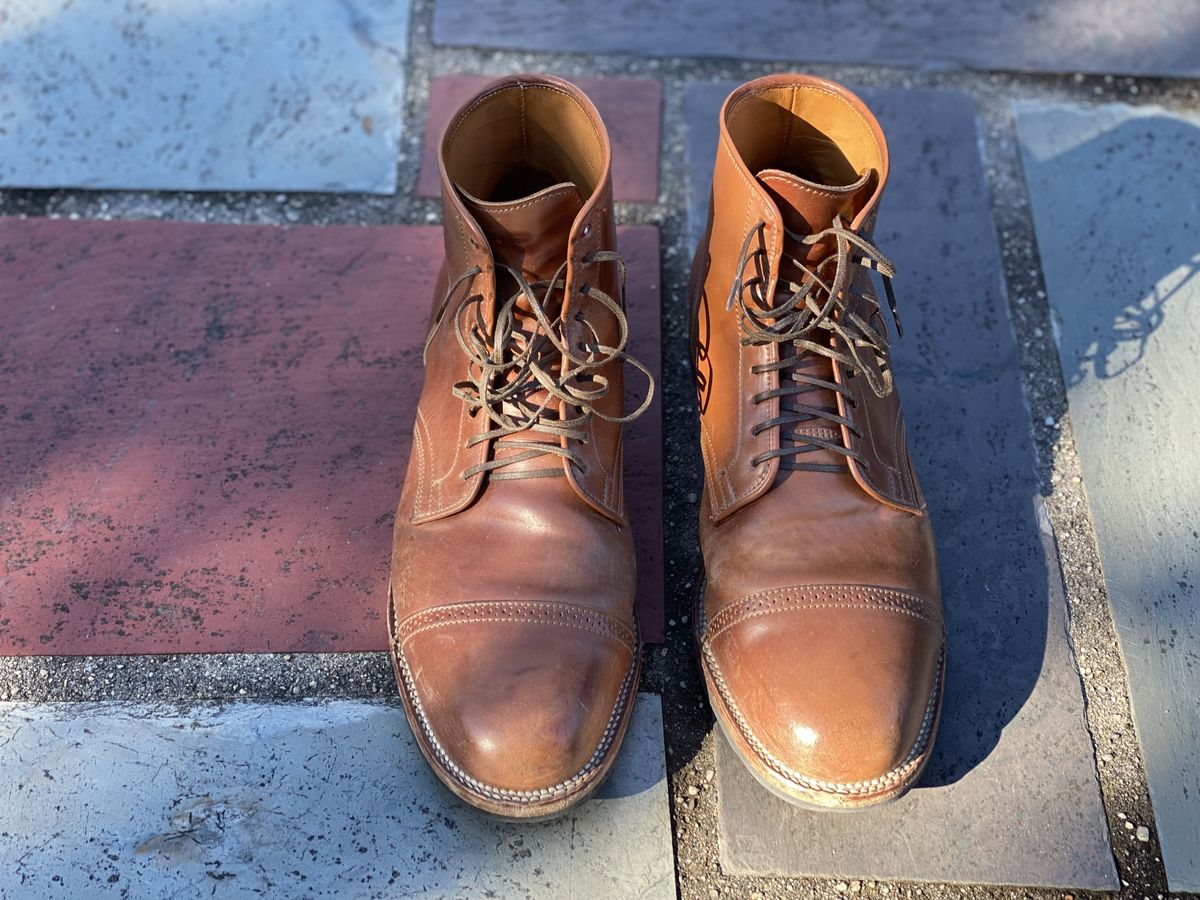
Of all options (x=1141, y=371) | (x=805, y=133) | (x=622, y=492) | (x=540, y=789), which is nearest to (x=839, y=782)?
(x=540, y=789)

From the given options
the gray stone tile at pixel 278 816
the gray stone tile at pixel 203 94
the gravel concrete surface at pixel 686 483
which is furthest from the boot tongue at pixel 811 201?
the gray stone tile at pixel 203 94

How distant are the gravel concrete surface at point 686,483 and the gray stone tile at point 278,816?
0.04 meters

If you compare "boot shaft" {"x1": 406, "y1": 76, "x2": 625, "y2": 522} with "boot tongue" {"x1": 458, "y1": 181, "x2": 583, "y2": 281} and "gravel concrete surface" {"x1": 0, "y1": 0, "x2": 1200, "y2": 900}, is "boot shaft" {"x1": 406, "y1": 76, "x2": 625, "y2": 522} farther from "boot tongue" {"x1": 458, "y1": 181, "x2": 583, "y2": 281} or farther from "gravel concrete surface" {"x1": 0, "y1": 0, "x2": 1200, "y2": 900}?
"gravel concrete surface" {"x1": 0, "y1": 0, "x2": 1200, "y2": 900}

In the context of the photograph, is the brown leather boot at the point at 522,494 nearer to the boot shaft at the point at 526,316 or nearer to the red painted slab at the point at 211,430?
the boot shaft at the point at 526,316

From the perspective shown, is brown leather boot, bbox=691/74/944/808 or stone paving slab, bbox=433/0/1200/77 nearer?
brown leather boot, bbox=691/74/944/808

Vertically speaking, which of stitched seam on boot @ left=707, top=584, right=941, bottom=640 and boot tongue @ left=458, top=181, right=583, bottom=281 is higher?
boot tongue @ left=458, top=181, right=583, bottom=281

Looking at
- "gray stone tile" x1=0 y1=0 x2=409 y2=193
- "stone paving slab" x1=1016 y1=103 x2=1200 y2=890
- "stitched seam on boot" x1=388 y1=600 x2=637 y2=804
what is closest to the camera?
"stitched seam on boot" x1=388 y1=600 x2=637 y2=804

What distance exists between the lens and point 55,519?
163cm

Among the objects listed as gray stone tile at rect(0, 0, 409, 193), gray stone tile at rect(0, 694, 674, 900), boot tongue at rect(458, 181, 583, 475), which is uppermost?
boot tongue at rect(458, 181, 583, 475)

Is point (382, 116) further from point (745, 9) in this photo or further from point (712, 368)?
point (712, 368)

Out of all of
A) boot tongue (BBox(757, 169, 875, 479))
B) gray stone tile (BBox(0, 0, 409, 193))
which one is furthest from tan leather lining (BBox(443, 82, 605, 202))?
gray stone tile (BBox(0, 0, 409, 193))

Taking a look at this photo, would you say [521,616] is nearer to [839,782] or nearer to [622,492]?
[622,492]

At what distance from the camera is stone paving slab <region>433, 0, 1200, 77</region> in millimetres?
2211

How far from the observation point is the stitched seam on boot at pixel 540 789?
1.30m
